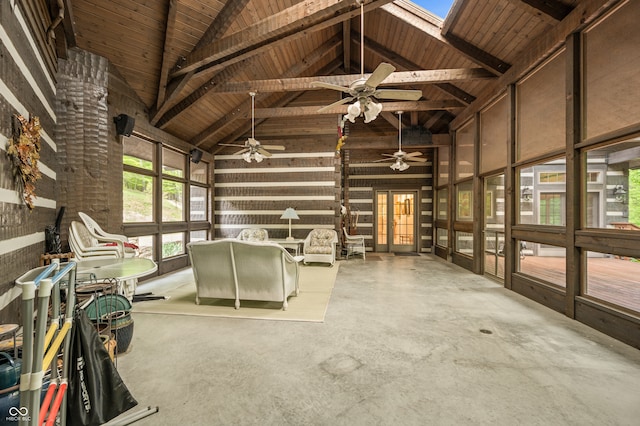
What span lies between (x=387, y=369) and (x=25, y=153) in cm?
402

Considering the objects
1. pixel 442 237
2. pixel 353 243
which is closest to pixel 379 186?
pixel 353 243

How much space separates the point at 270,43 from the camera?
433 cm

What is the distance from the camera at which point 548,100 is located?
3.97m

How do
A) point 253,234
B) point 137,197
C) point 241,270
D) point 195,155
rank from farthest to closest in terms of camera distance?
point 253,234, point 195,155, point 137,197, point 241,270

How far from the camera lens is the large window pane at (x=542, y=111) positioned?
374cm

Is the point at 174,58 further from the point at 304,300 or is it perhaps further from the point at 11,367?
the point at 11,367

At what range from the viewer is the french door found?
9992mm

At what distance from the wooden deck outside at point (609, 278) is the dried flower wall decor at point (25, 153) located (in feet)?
20.9

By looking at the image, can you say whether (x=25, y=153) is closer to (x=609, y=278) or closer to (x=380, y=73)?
(x=380, y=73)

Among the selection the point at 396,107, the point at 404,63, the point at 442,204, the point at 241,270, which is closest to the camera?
the point at 241,270

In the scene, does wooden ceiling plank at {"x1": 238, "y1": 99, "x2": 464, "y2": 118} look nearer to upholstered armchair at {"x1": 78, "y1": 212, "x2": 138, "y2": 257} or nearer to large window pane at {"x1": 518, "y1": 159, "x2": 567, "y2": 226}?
large window pane at {"x1": 518, "y1": 159, "x2": 567, "y2": 226}

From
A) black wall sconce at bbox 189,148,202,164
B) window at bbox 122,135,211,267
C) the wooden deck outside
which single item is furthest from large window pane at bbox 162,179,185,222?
the wooden deck outside

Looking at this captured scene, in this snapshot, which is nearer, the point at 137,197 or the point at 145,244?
the point at 137,197

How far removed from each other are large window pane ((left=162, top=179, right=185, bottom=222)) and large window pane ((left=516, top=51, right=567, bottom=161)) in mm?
7334
